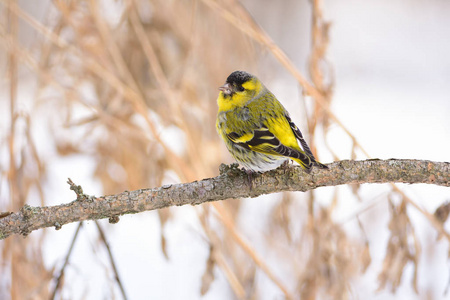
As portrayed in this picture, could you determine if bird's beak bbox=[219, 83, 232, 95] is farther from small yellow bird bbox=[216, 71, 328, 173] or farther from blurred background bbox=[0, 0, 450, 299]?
blurred background bbox=[0, 0, 450, 299]

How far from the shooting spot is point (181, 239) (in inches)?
171

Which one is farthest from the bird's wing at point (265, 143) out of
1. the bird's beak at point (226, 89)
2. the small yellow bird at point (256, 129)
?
the bird's beak at point (226, 89)

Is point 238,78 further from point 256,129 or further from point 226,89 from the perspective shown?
point 256,129

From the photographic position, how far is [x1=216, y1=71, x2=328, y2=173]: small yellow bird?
2125 millimetres

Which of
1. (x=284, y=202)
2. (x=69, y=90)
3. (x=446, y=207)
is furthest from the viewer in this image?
(x=69, y=90)

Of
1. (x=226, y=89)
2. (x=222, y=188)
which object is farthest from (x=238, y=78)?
(x=222, y=188)

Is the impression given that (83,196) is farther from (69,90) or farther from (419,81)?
(419,81)

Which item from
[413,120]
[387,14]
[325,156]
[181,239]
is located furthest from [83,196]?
[387,14]

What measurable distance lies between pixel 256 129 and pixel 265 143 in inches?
6.7

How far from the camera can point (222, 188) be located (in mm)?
1950

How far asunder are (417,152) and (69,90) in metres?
3.56

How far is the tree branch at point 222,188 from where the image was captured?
1.75m

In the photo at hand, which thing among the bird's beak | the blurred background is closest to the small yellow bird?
the bird's beak

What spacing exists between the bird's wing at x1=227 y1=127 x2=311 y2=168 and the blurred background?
27 cm
